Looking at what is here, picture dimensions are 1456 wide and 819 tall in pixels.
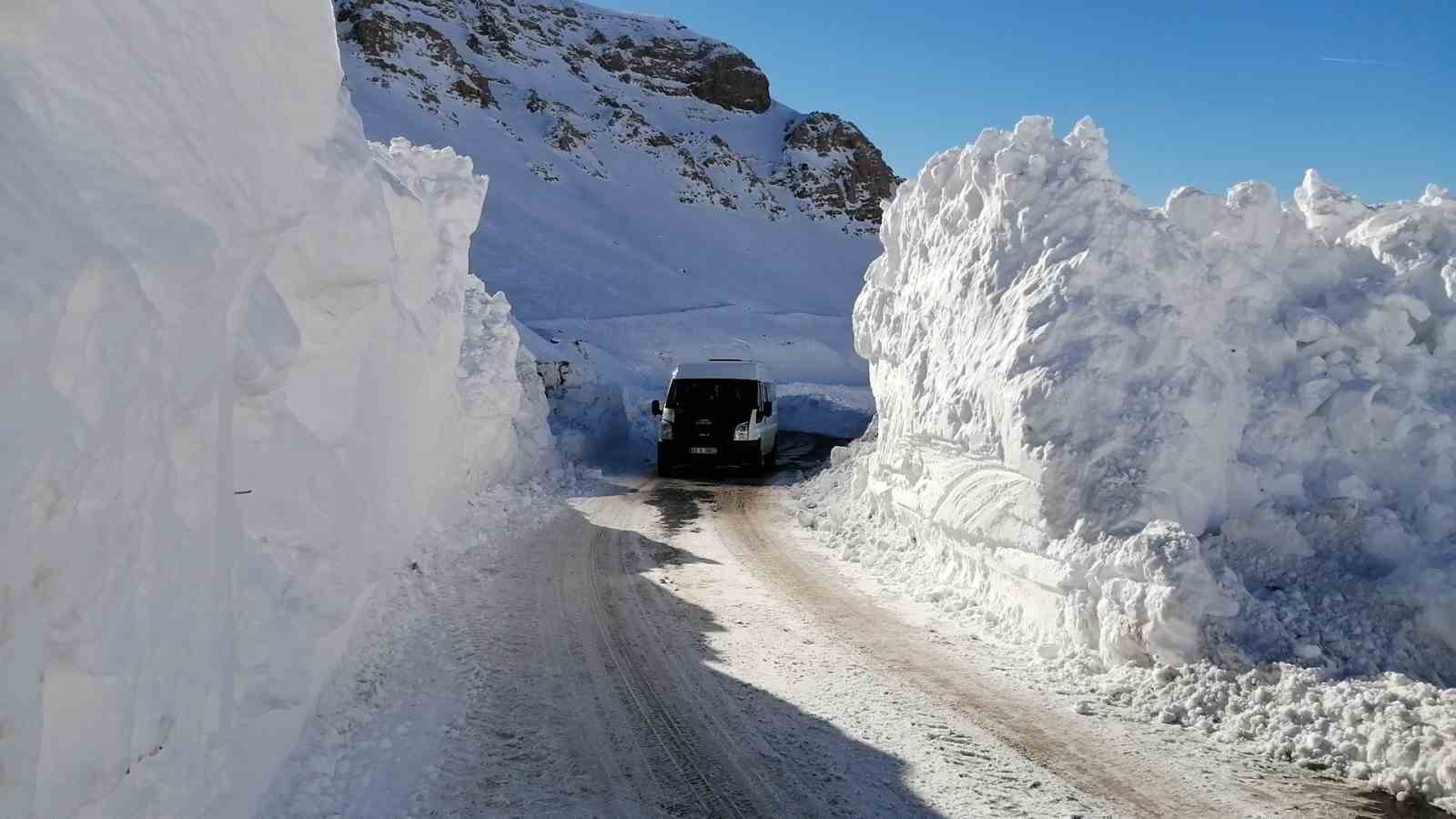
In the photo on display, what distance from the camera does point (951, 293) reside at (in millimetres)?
10023

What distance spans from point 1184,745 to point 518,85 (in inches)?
3704

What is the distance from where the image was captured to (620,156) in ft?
264

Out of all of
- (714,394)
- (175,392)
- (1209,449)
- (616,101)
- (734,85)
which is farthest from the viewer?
(734,85)

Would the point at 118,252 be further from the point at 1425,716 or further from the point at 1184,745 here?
the point at 1425,716

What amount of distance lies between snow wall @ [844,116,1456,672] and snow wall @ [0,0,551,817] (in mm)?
5169

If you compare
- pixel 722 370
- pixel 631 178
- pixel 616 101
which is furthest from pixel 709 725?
pixel 616 101

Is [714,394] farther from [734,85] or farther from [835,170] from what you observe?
[734,85]

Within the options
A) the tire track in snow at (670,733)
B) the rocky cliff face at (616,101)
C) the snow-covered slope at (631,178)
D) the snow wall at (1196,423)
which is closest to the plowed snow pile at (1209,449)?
the snow wall at (1196,423)

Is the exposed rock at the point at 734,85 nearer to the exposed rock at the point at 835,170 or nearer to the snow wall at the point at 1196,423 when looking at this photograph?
the exposed rock at the point at 835,170

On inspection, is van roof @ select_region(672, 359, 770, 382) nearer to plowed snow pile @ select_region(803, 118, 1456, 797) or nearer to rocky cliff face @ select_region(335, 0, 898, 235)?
plowed snow pile @ select_region(803, 118, 1456, 797)

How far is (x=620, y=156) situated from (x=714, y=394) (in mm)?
68593

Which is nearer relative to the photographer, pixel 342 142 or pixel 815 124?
pixel 342 142

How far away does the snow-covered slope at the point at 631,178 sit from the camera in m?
44.9

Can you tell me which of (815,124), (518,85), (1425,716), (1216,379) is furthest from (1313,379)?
(815,124)
